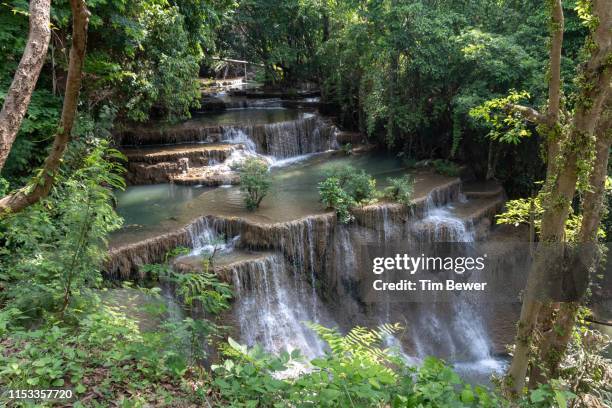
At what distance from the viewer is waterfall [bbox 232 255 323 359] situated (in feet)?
25.2

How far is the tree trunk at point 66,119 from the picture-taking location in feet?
9.18

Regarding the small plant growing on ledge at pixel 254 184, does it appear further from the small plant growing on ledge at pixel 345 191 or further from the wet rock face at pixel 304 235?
the small plant growing on ledge at pixel 345 191

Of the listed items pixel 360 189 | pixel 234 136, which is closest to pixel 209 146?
pixel 234 136

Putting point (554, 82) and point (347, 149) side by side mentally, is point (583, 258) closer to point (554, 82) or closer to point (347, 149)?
point (554, 82)

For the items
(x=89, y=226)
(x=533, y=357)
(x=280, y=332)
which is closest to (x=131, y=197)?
(x=280, y=332)

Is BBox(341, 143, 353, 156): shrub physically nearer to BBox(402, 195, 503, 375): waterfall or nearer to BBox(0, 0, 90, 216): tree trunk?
BBox(402, 195, 503, 375): waterfall

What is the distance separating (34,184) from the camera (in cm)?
314

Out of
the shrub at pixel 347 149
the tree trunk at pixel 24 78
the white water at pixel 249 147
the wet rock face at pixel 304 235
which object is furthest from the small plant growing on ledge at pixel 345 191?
the tree trunk at pixel 24 78

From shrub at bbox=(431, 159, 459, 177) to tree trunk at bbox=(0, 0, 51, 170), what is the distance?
997cm

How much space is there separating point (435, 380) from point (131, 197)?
29.5 feet

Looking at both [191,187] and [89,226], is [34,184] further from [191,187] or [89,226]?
[191,187]

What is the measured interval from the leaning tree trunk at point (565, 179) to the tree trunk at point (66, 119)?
3.27m

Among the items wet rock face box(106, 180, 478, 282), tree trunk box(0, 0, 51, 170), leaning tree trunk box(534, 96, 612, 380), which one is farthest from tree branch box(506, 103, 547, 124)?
wet rock face box(106, 180, 478, 282)

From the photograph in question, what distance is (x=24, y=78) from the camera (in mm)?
3018
